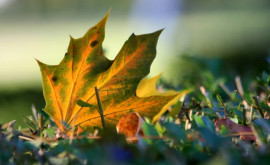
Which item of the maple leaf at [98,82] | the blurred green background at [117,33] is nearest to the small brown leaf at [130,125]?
the maple leaf at [98,82]

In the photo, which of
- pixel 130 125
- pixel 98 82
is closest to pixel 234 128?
pixel 130 125

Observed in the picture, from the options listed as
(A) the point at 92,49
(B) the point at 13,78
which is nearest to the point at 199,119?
(A) the point at 92,49

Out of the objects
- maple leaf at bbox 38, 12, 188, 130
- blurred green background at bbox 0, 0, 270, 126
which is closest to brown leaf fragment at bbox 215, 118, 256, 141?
maple leaf at bbox 38, 12, 188, 130

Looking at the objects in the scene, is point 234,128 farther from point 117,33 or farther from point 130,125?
point 117,33

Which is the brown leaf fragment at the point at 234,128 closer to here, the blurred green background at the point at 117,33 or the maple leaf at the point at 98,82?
the maple leaf at the point at 98,82

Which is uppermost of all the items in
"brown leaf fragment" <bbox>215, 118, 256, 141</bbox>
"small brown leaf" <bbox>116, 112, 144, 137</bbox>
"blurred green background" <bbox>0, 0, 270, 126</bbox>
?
"blurred green background" <bbox>0, 0, 270, 126</bbox>

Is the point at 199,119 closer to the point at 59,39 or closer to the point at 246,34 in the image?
the point at 246,34

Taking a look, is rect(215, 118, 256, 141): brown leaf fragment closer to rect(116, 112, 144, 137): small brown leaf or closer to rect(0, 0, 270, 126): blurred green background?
rect(116, 112, 144, 137): small brown leaf
